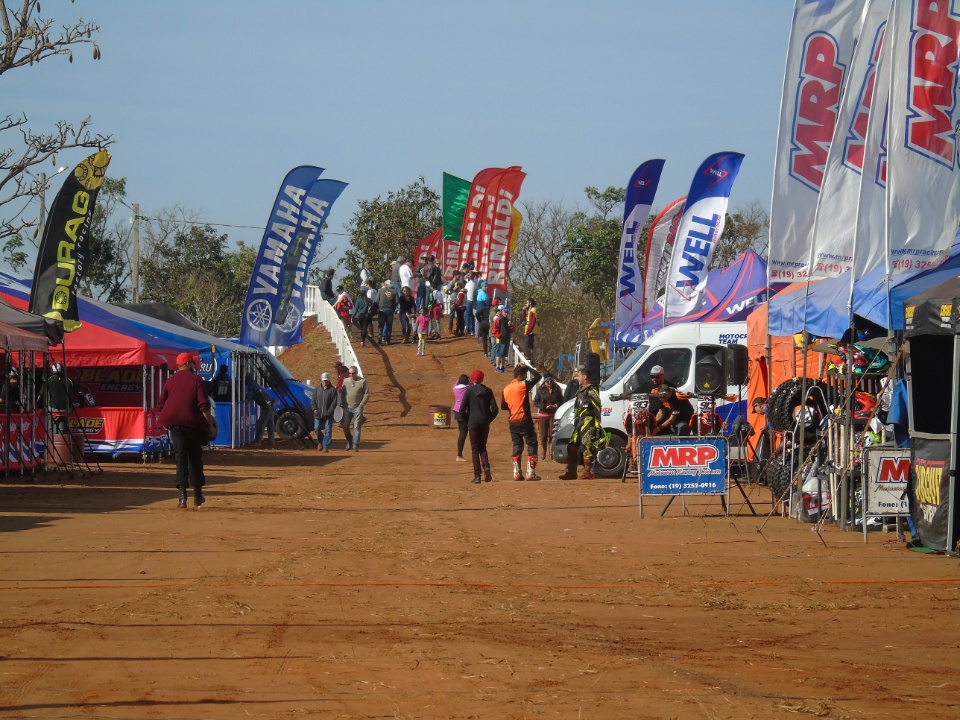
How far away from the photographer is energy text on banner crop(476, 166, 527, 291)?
43.7 meters

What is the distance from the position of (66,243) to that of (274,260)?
9935 millimetres

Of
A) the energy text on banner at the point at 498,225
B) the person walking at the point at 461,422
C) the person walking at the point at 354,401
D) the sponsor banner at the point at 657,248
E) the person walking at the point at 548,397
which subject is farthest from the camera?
the energy text on banner at the point at 498,225

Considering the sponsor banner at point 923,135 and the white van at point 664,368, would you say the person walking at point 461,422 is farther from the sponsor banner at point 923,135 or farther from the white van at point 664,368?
the sponsor banner at point 923,135

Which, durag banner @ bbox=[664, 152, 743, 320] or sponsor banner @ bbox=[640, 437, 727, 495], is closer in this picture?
sponsor banner @ bbox=[640, 437, 727, 495]

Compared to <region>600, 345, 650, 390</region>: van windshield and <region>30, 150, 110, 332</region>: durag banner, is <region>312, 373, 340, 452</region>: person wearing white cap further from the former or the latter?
<region>30, 150, 110, 332</region>: durag banner

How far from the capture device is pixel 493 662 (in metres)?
6.62

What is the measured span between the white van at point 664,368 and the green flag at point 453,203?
27384mm

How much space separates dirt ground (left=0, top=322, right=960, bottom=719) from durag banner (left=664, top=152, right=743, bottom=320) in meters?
8.90

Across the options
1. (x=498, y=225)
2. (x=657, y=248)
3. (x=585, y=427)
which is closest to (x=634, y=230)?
(x=657, y=248)

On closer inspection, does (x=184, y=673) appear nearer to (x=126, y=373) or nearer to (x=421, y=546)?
(x=421, y=546)

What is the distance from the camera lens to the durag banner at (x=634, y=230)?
2809cm

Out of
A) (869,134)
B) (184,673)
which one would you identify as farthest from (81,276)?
(184,673)

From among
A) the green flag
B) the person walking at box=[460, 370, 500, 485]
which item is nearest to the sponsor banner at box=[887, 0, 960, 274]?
the person walking at box=[460, 370, 500, 485]

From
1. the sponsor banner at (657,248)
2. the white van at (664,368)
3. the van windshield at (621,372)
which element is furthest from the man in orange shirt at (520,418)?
the sponsor banner at (657,248)
